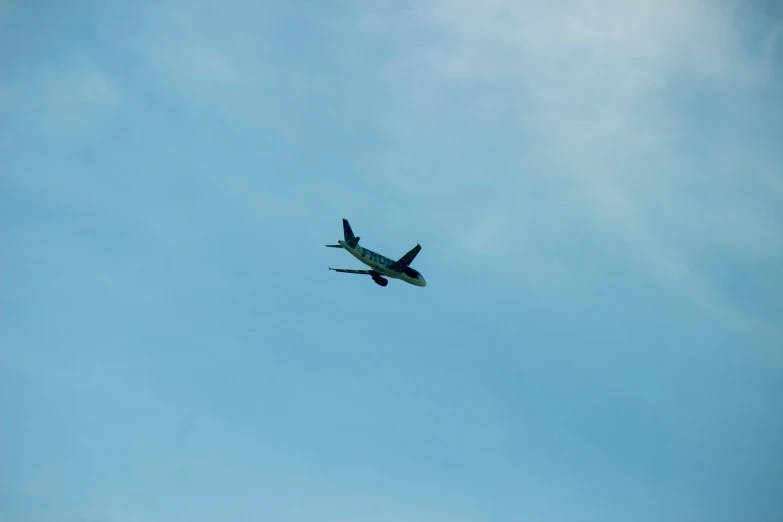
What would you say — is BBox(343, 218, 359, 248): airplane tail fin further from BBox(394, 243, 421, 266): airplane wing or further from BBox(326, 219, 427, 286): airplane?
BBox(394, 243, 421, 266): airplane wing

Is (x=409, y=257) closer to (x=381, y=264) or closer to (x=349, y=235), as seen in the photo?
(x=381, y=264)

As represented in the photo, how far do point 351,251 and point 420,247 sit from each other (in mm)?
11829

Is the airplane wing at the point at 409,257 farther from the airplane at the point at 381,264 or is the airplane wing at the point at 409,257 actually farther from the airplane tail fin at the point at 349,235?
the airplane tail fin at the point at 349,235

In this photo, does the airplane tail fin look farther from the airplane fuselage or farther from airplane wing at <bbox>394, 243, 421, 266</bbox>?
airplane wing at <bbox>394, 243, 421, 266</bbox>

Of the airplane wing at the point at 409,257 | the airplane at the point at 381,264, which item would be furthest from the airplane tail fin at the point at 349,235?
the airplane wing at the point at 409,257

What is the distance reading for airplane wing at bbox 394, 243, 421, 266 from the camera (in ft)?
376

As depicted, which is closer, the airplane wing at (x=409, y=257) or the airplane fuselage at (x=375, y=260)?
the airplane wing at (x=409, y=257)

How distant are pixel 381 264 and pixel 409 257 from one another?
490cm

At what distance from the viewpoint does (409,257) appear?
116812 mm

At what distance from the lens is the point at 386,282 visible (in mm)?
121250

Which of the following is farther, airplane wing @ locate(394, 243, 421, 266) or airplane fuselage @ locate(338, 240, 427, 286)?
airplane fuselage @ locate(338, 240, 427, 286)

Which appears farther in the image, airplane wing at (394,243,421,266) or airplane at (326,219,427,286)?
airplane at (326,219,427,286)

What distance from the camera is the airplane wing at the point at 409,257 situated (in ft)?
376

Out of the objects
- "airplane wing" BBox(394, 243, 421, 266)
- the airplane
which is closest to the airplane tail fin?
the airplane
